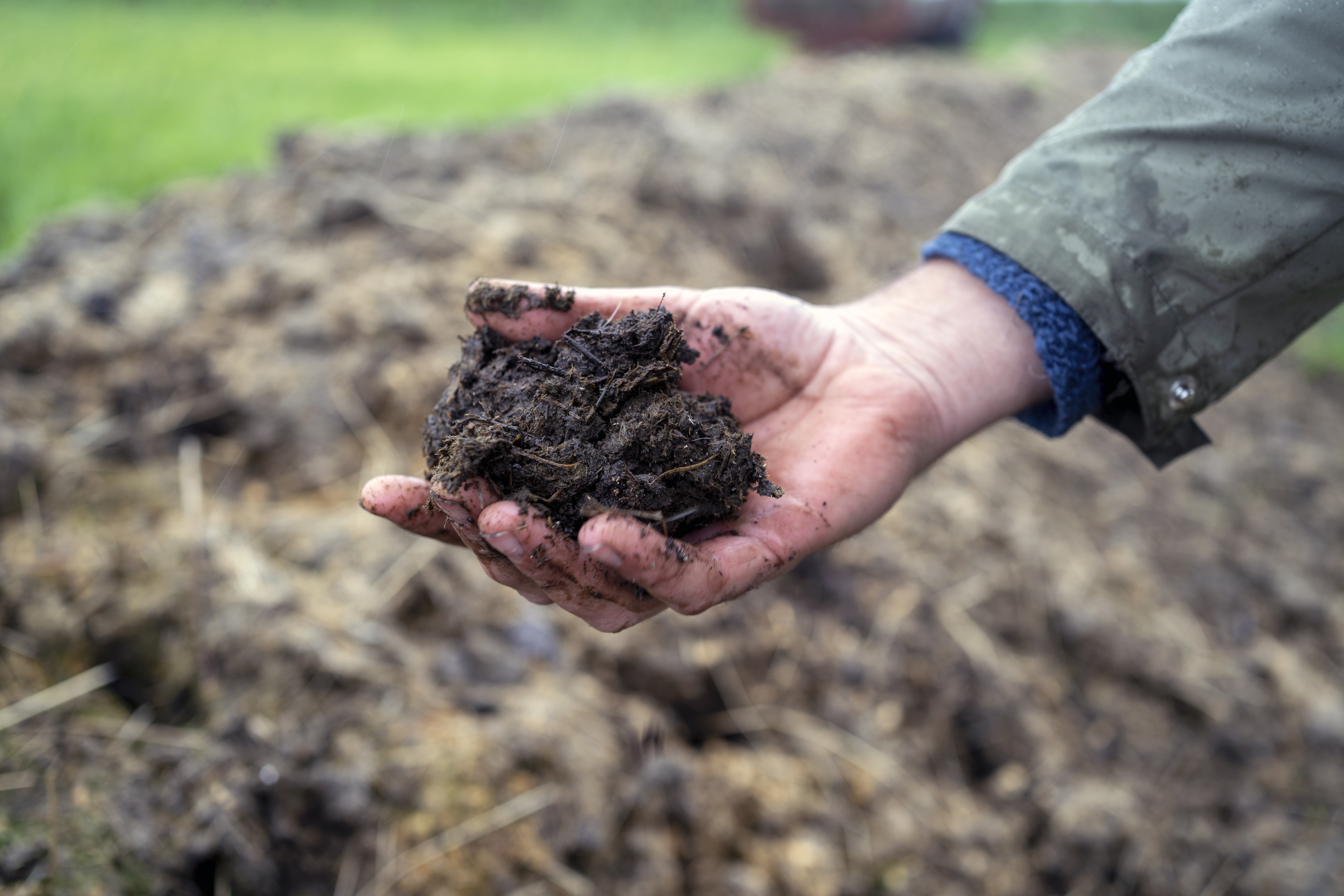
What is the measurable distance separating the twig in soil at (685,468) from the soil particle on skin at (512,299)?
1.53 feet

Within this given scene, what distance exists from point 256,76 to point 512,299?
628 centimetres

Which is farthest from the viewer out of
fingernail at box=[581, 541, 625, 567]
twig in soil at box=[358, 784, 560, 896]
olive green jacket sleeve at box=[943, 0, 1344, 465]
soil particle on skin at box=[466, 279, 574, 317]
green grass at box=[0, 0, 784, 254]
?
green grass at box=[0, 0, 784, 254]

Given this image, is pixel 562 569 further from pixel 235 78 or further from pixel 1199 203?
pixel 235 78

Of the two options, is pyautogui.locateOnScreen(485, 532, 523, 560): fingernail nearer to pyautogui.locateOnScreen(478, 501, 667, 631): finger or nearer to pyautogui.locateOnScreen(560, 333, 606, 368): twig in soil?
pyautogui.locateOnScreen(478, 501, 667, 631): finger

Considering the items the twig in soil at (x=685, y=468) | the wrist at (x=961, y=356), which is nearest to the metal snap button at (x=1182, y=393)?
the wrist at (x=961, y=356)

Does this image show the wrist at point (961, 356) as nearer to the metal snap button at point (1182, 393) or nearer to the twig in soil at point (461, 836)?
the metal snap button at point (1182, 393)

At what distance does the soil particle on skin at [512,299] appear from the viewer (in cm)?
166

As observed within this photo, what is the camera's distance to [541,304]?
1687 millimetres

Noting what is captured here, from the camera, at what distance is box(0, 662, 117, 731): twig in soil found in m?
1.87

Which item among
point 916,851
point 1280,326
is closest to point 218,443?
point 916,851

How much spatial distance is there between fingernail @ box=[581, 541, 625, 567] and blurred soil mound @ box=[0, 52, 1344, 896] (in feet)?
3.42

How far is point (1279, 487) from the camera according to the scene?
5.16 metres

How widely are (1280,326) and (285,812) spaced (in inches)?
99.1

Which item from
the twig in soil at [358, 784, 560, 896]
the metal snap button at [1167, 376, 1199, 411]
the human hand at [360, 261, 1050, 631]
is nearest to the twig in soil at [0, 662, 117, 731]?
the twig in soil at [358, 784, 560, 896]
